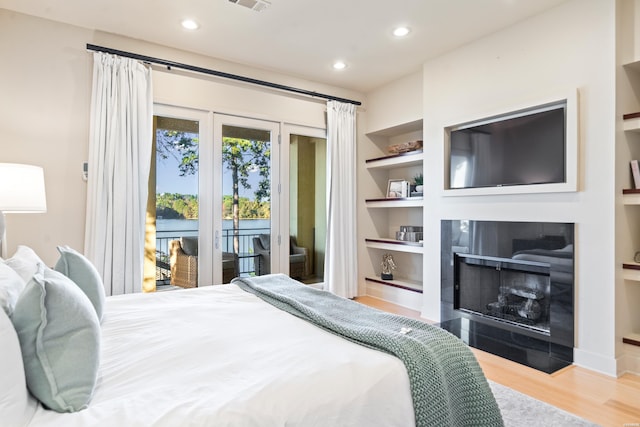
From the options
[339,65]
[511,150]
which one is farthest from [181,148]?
→ [511,150]

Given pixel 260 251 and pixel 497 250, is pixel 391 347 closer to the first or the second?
pixel 497 250

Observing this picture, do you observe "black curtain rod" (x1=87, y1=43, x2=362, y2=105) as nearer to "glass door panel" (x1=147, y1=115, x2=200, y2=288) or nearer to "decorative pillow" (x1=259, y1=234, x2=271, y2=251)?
"glass door panel" (x1=147, y1=115, x2=200, y2=288)

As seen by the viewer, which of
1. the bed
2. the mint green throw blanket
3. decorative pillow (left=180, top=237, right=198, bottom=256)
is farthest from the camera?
decorative pillow (left=180, top=237, right=198, bottom=256)

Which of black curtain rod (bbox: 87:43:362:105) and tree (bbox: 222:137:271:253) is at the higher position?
black curtain rod (bbox: 87:43:362:105)

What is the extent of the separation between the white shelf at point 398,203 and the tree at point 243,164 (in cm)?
144

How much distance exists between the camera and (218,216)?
12.9ft

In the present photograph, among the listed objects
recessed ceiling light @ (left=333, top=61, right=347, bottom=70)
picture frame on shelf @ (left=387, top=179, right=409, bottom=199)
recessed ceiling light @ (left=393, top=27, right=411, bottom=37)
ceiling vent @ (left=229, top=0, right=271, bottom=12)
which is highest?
recessed ceiling light @ (left=333, top=61, right=347, bottom=70)

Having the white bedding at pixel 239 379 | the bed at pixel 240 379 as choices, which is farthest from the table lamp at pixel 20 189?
the white bedding at pixel 239 379

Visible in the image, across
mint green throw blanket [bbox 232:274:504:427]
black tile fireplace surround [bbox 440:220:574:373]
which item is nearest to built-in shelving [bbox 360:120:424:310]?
black tile fireplace surround [bbox 440:220:574:373]

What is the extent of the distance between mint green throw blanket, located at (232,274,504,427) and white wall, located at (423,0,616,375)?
180cm

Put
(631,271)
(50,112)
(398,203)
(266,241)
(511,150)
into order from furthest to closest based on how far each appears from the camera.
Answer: (398,203) < (266,241) < (511,150) < (50,112) < (631,271)

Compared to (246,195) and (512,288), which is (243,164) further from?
(512,288)

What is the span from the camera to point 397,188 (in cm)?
475

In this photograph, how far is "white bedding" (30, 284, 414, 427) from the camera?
1.02 meters
